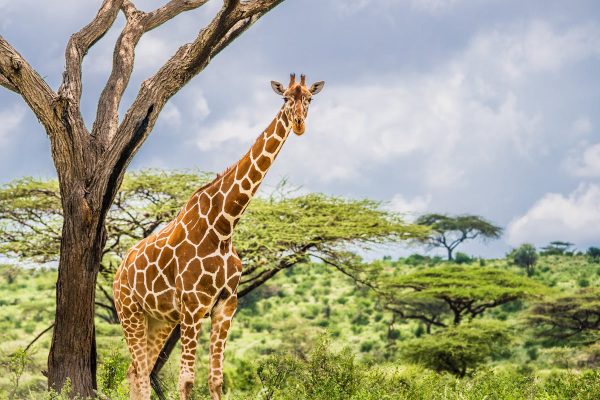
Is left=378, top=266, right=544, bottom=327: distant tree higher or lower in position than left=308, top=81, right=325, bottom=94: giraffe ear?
higher

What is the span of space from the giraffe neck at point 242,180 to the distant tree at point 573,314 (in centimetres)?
2071

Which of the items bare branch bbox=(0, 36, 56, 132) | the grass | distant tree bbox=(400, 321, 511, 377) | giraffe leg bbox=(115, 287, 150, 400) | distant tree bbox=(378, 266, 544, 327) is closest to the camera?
giraffe leg bbox=(115, 287, 150, 400)

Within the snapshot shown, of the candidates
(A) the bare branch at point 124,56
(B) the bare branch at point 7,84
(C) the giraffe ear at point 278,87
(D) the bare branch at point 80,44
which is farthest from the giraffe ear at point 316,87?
(B) the bare branch at point 7,84

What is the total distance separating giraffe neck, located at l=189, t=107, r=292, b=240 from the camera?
19.1 ft

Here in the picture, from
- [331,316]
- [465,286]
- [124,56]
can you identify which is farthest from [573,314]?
[124,56]

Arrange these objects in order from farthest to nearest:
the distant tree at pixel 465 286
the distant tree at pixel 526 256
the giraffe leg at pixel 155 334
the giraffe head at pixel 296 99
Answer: the distant tree at pixel 526 256, the distant tree at pixel 465 286, the giraffe leg at pixel 155 334, the giraffe head at pixel 296 99

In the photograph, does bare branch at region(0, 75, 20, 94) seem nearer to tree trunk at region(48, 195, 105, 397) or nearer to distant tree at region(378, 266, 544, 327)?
tree trunk at region(48, 195, 105, 397)

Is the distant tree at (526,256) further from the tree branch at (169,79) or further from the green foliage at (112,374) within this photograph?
the tree branch at (169,79)

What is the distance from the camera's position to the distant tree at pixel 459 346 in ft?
70.0

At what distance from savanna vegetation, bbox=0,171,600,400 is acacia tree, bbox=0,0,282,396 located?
1.72 ft

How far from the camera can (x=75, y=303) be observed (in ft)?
24.8

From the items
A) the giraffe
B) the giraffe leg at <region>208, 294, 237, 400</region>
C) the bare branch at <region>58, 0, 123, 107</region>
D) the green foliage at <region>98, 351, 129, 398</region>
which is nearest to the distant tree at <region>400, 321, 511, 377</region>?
the green foliage at <region>98, 351, 129, 398</region>

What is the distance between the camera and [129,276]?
6457 mm

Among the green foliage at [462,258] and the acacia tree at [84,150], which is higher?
the green foliage at [462,258]
